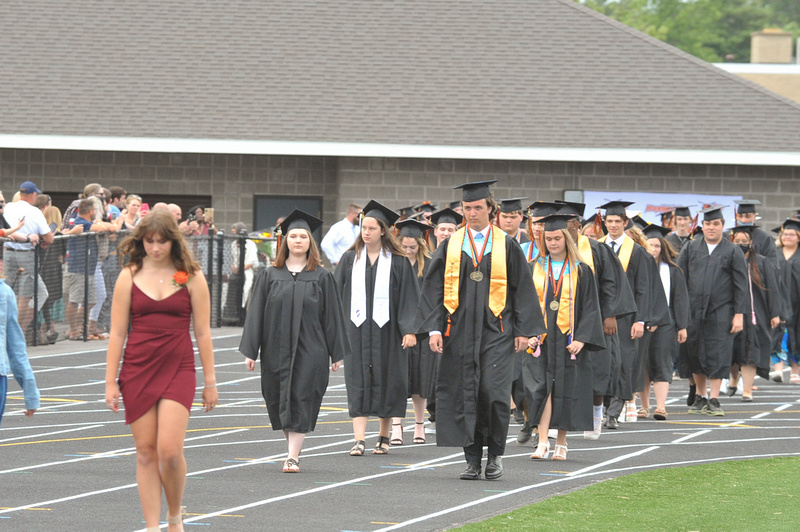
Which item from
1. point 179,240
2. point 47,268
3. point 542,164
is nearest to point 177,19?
point 542,164

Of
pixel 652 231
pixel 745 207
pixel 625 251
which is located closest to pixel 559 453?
pixel 625 251

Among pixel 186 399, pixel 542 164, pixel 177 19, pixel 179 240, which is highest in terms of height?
pixel 177 19

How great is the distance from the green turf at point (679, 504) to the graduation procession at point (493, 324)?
0.99m

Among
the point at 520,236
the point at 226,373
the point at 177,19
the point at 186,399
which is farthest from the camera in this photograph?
the point at 177,19

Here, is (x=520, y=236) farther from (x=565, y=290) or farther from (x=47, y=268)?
(x=47, y=268)

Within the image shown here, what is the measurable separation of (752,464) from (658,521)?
2.84m

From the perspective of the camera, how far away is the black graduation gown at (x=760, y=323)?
49.9ft

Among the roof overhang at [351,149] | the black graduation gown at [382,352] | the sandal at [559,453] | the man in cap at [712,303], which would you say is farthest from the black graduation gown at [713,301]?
the roof overhang at [351,149]

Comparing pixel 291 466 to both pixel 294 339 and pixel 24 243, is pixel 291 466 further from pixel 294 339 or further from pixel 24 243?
pixel 24 243

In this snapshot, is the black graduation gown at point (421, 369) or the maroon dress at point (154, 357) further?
the black graduation gown at point (421, 369)

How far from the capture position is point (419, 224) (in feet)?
41.1

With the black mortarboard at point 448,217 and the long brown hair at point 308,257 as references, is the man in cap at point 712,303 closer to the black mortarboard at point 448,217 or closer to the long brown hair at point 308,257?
the black mortarboard at point 448,217

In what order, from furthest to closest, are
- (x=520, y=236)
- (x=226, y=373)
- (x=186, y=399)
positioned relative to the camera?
(x=226, y=373)
(x=520, y=236)
(x=186, y=399)

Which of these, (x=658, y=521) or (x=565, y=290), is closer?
(x=658, y=521)
